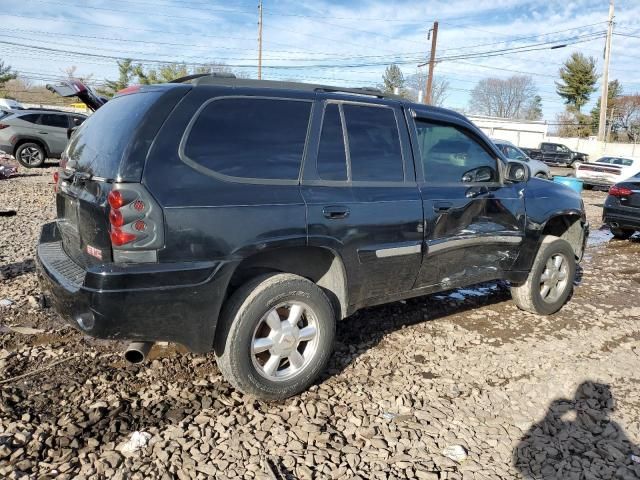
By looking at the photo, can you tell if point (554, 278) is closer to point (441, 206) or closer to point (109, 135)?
point (441, 206)

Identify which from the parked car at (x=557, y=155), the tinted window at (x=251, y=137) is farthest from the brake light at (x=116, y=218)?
the parked car at (x=557, y=155)

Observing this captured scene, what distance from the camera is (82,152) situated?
3.03 m

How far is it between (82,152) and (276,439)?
6.74 ft

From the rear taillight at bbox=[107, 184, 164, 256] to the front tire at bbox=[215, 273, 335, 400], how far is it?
0.62 meters

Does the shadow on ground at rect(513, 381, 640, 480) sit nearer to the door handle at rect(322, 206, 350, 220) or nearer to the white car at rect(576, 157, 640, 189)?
the door handle at rect(322, 206, 350, 220)

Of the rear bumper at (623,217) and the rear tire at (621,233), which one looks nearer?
the rear bumper at (623,217)

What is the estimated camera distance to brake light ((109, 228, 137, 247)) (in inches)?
98.5

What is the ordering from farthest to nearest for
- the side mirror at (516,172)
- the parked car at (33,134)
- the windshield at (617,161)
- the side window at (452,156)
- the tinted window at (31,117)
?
the windshield at (617,161), the tinted window at (31,117), the parked car at (33,134), the side mirror at (516,172), the side window at (452,156)

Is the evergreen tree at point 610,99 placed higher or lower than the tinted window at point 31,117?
higher

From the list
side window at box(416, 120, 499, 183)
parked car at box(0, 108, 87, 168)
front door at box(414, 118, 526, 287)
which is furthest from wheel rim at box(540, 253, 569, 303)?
parked car at box(0, 108, 87, 168)

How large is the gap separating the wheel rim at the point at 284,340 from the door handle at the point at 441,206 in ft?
4.20

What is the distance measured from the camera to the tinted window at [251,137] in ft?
9.02

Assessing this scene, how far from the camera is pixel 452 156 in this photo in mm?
4078

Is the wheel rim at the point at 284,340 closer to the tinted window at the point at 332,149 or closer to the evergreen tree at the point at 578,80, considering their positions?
the tinted window at the point at 332,149
